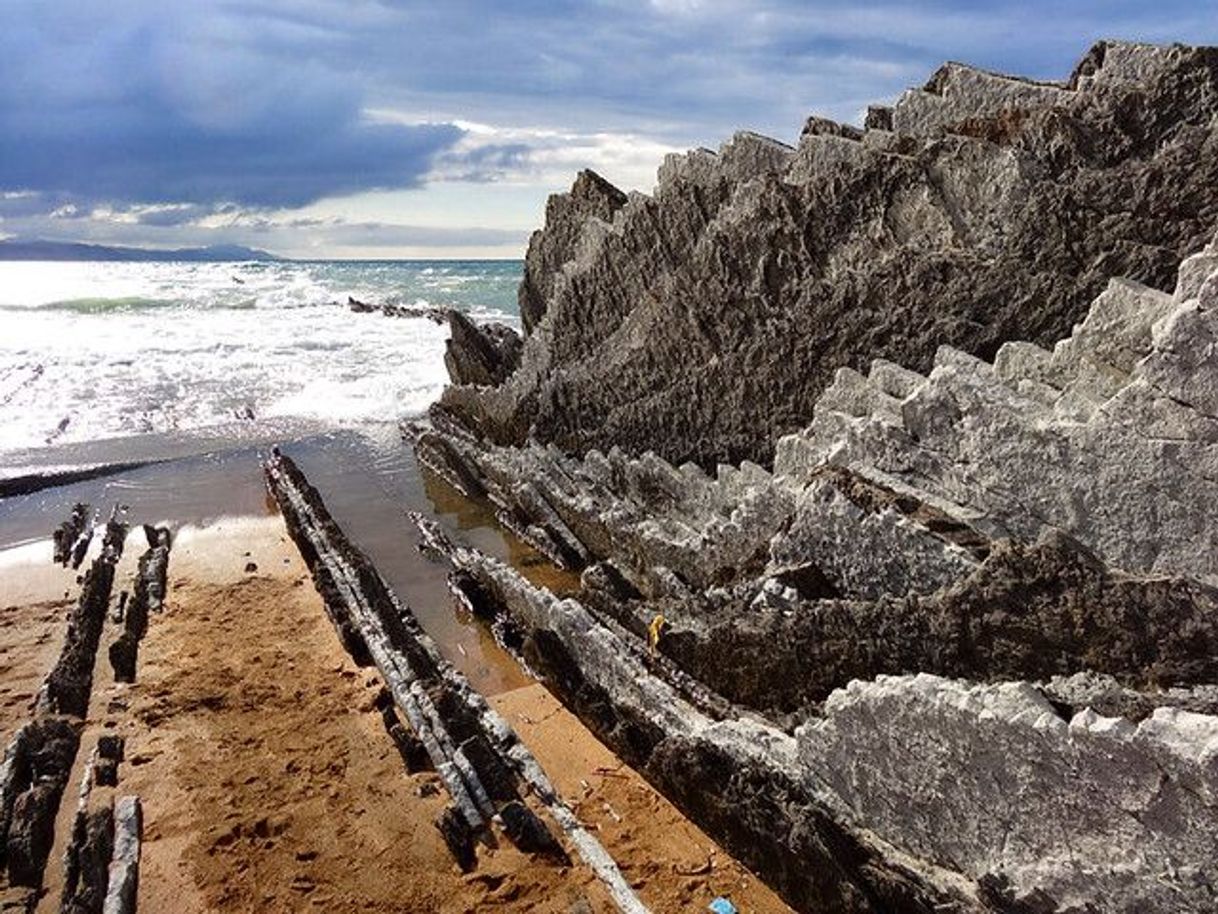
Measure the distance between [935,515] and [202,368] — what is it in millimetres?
32231

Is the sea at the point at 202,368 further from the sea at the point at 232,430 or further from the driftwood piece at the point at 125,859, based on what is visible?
the driftwood piece at the point at 125,859

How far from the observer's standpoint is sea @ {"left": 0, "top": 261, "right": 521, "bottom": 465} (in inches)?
1002

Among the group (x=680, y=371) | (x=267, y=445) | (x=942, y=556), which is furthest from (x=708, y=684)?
(x=267, y=445)

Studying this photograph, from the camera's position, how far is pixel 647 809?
8.15 meters

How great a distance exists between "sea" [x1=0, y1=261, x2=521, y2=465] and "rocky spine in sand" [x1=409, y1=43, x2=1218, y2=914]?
1548 cm

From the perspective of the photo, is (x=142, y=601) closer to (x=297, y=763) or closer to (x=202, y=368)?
(x=297, y=763)

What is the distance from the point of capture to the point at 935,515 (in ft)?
22.8

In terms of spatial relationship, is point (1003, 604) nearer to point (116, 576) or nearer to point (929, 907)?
point (929, 907)

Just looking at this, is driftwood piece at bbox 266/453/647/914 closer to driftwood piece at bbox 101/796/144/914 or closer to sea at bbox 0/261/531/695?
sea at bbox 0/261/531/695

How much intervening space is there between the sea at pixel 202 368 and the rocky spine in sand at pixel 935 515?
15.5m

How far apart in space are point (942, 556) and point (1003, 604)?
69 centimetres

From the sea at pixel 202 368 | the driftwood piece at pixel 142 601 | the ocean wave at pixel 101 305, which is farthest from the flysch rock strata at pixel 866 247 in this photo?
the ocean wave at pixel 101 305

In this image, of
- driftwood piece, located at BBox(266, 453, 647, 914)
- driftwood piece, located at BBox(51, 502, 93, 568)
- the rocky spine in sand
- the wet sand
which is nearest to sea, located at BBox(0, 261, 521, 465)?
driftwood piece, located at BBox(51, 502, 93, 568)

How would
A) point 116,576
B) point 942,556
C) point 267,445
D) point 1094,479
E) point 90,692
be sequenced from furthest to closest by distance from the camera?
point 267,445 < point 116,576 < point 90,692 < point 942,556 < point 1094,479
